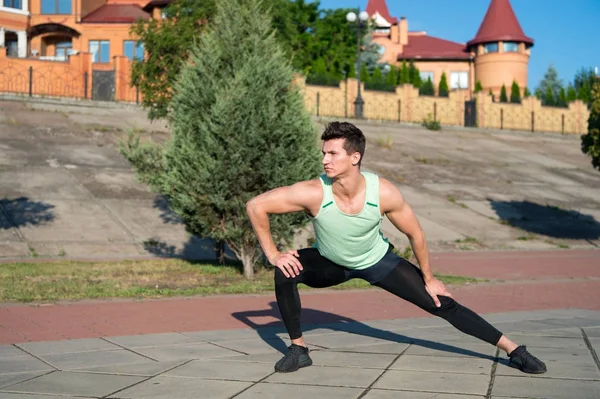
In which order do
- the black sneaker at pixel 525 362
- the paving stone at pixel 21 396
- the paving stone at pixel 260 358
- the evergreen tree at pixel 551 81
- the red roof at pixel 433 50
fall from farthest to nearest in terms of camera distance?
the evergreen tree at pixel 551 81
the red roof at pixel 433 50
the paving stone at pixel 260 358
the black sneaker at pixel 525 362
the paving stone at pixel 21 396

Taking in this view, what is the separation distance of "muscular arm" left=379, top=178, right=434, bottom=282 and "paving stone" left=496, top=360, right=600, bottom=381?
0.80 metres

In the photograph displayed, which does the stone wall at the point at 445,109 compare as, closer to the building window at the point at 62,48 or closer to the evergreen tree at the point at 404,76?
the evergreen tree at the point at 404,76

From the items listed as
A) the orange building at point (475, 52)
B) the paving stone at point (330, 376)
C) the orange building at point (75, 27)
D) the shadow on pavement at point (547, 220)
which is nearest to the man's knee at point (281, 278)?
the paving stone at point (330, 376)

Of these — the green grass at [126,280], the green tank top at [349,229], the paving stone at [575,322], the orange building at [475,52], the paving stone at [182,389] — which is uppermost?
the orange building at [475,52]

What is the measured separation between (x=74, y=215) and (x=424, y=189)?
10779 mm

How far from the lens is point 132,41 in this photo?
50.2 m

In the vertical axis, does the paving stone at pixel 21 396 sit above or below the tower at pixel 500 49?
below

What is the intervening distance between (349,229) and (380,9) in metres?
77.5

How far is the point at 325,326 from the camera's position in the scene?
296 inches

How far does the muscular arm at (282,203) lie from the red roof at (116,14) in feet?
156

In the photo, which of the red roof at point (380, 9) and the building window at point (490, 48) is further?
the red roof at point (380, 9)

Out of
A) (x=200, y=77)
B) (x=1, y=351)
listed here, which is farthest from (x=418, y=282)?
(x=200, y=77)

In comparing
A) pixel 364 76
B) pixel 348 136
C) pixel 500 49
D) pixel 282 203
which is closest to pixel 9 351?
pixel 282 203

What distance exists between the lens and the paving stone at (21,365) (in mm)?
5371
